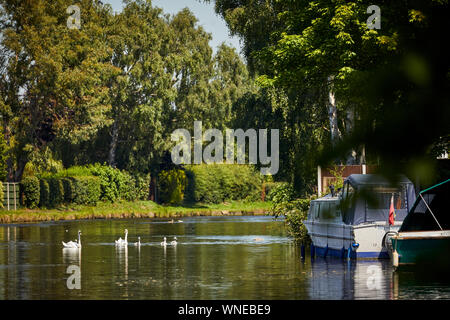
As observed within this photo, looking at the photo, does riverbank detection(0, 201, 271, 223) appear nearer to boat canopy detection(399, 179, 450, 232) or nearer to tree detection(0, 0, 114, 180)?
tree detection(0, 0, 114, 180)

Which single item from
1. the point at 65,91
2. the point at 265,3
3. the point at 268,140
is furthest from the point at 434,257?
the point at 65,91

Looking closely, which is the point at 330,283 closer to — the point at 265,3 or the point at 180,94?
the point at 265,3

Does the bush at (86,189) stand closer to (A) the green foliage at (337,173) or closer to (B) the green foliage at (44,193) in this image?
(B) the green foliage at (44,193)

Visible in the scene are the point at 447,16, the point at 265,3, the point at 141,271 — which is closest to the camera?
the point at 447,16

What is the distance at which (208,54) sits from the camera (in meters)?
96.0

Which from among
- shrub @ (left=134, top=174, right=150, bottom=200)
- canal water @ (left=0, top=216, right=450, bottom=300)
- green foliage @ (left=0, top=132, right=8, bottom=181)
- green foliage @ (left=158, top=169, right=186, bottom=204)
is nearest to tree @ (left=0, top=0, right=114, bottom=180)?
green foliage @ (left=0, top=132, right=8, bottom=181)

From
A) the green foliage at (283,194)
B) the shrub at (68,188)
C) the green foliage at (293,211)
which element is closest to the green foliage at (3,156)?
the shrub at (68,188)

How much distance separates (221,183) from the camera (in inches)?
3900

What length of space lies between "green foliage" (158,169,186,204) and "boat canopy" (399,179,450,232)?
2635 inches

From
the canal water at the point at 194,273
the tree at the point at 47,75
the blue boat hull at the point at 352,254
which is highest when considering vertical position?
the tree at the point at 47,75

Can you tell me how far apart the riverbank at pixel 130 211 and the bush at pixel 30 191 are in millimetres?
829

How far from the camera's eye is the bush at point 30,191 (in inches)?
2810

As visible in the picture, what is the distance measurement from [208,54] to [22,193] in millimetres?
32216

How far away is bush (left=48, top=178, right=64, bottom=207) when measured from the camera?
7531 cm
